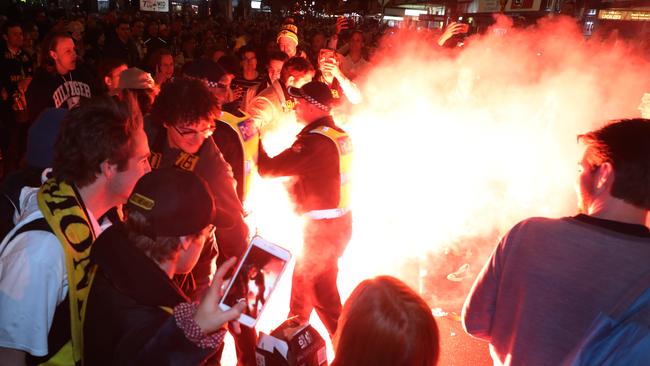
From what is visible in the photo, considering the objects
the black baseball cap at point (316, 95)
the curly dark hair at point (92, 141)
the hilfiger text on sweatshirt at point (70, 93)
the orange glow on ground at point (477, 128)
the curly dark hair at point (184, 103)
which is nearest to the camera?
the curly dark hair at point (92, 141)

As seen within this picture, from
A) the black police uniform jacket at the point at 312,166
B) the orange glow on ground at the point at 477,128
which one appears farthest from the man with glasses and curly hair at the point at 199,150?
the orange glow on ground at the point at 477,128

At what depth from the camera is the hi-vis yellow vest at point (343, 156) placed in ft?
12.2

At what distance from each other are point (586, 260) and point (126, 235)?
1897 mm

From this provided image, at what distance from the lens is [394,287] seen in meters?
1.62

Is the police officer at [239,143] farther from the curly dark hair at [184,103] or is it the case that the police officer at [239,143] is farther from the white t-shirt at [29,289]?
the white t-shirt at [29,289]

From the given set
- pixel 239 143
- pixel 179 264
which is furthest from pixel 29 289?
pixel 239 143

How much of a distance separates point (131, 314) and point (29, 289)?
0.46 metres

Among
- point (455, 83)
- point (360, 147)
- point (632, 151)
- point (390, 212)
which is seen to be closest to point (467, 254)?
point (390, 212)

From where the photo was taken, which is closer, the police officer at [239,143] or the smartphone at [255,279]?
the smartphone at [255,279]

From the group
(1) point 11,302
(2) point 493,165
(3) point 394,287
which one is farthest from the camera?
(2) point 493,165

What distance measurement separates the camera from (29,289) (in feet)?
5.74

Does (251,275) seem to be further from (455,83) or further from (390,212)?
(455,83)

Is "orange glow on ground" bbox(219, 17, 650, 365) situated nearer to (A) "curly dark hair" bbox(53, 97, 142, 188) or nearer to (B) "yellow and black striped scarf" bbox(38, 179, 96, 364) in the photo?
(A) "curly dark hair" bbox(53, 97, 142, 188)

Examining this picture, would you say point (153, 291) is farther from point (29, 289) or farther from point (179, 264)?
point (29, 289)
